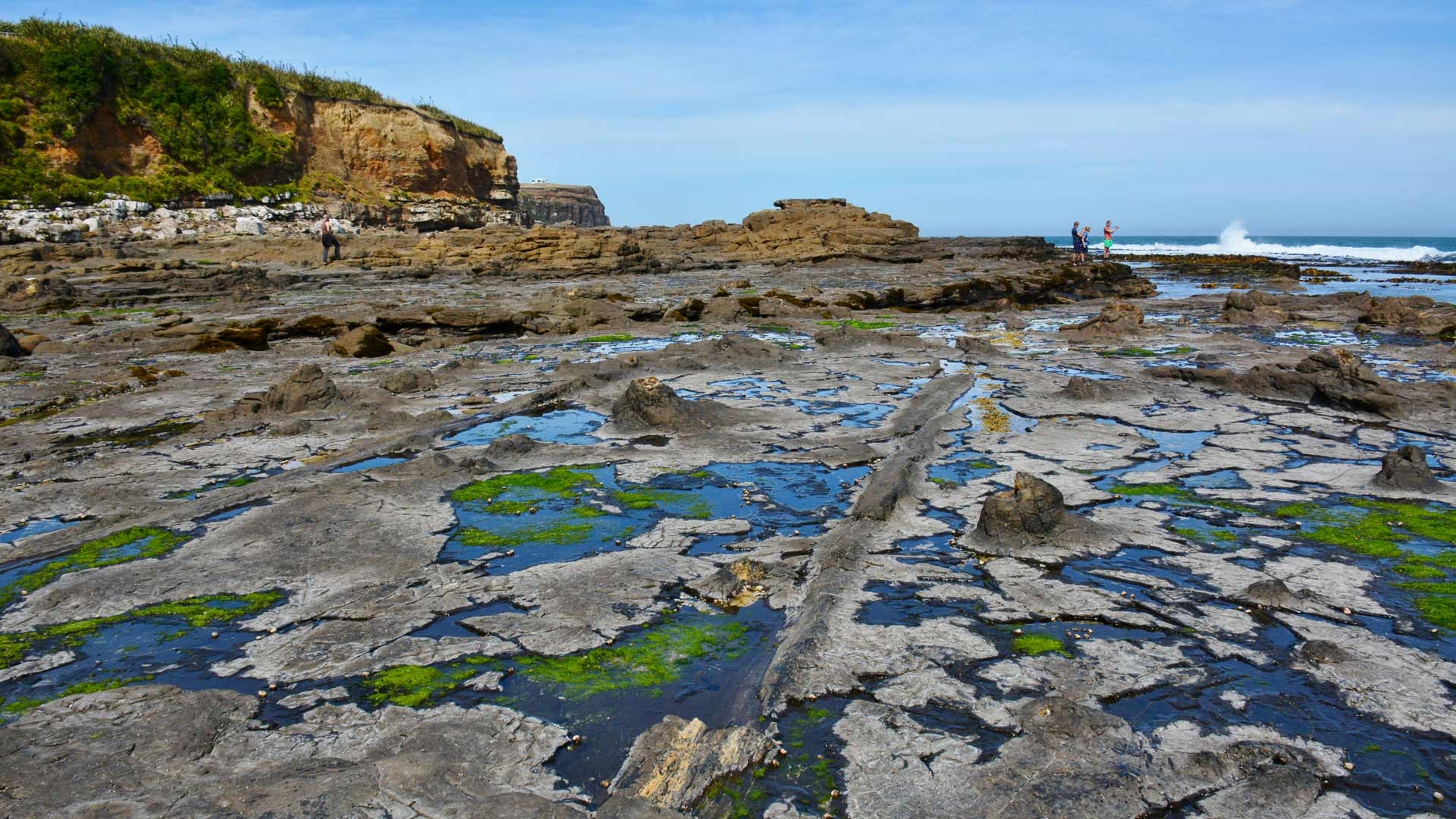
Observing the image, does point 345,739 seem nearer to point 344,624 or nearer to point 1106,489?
point 344,624

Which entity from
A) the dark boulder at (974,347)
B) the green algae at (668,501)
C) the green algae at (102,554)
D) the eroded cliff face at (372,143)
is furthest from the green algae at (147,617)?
the eroded cliff face at (372,143)

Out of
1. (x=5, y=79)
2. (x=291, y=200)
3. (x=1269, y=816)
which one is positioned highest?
(x=5, y=79)

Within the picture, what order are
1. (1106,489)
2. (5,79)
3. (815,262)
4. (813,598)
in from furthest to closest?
(815,262) → (5,79) → (1106,489) → (813,598)

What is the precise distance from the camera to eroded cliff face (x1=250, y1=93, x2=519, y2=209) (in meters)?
36.3

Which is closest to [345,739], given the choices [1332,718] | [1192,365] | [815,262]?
[1332,718]

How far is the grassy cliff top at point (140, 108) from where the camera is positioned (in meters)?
29.2

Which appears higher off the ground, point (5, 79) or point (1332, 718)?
point (5, 79)

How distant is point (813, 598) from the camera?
4.12 meters

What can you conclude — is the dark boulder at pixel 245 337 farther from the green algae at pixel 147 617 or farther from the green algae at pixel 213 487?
the green algae at pixel 147 617

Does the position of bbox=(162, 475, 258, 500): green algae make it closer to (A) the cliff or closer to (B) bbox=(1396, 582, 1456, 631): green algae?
(B) bbox=(1396, 582, 1456, 631): green algae

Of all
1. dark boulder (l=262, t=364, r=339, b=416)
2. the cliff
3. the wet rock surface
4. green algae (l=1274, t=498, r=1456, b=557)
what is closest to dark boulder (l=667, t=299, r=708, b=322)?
the wet rock surface

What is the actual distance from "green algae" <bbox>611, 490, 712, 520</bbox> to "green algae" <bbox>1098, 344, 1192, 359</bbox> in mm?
8000

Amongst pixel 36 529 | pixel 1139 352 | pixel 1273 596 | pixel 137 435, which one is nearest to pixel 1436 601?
pixel 1273 596

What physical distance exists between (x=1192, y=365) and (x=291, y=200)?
105 ft
